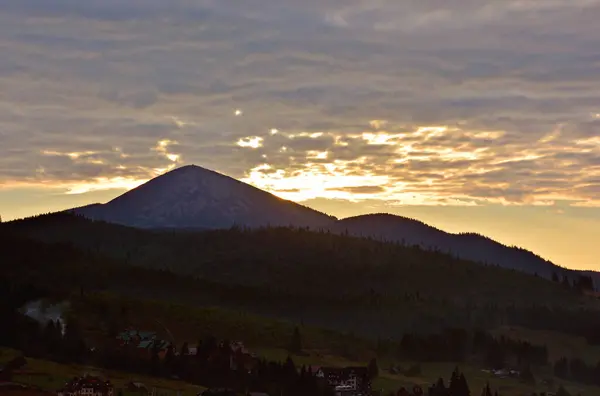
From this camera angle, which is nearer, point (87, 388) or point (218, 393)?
point (218, 393)

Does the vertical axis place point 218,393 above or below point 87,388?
below

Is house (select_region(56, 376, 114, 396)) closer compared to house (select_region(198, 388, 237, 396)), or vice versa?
house (select_region(198, 388, 237, 396))

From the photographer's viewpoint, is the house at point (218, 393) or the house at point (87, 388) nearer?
the house at point (218, 393)

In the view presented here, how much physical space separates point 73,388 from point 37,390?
7.08m

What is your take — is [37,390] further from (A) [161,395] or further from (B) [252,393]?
(B) [252,393]

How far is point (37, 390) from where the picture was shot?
192750 mm

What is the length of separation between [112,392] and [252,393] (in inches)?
1134

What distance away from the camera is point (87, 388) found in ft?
638

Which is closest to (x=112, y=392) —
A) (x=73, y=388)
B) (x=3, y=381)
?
(x=73, y=388)

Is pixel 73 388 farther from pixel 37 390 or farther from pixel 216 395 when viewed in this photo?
pixel 216 395

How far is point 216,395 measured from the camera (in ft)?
602

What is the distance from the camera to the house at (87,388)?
192 meters

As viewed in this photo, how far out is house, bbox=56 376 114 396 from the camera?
192m

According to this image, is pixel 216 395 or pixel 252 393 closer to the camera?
pixel 216 395
